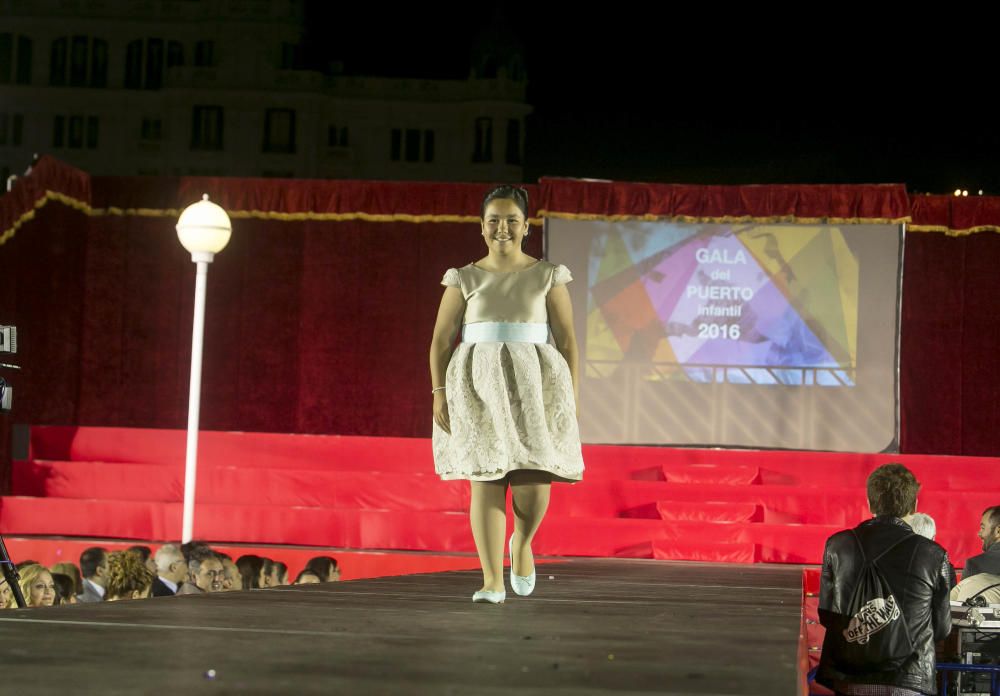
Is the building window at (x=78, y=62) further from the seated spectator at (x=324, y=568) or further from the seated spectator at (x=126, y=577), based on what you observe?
the seated spectator at (x=126, y=577)

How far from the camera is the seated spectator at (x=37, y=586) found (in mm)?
4660

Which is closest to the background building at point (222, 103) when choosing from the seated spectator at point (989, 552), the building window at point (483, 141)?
the building window at point (483, 141)

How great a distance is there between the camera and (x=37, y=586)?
4.71m

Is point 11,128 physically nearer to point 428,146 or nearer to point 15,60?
point 15,60

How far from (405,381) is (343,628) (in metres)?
7.96

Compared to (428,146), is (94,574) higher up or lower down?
lower down

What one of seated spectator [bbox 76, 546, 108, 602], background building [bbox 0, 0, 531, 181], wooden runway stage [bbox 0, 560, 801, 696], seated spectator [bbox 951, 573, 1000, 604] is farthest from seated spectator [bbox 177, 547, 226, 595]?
background building [bbox 0, 0, 531, 181]

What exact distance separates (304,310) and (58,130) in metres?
20.9

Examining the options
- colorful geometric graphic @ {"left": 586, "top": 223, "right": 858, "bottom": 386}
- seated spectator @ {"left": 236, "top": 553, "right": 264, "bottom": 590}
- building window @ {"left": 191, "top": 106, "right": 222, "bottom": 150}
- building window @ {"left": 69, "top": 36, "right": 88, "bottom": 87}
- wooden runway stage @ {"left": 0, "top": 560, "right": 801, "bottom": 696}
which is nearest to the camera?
wooden runway stage @ {"left": 0, "top": 560, "right": 801, "bottom": 696}

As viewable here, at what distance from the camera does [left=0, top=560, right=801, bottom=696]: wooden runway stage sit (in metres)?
1.66

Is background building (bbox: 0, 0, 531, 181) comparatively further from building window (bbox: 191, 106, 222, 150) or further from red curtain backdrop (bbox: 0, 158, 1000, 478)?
red curtain backdrop (bbox: 0, 158, 1000, 478)

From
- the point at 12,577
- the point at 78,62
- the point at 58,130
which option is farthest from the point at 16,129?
the point at 12,577

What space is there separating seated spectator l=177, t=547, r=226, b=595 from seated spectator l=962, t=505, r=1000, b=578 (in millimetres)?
2747

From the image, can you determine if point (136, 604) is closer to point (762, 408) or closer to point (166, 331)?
point (762, 408)
